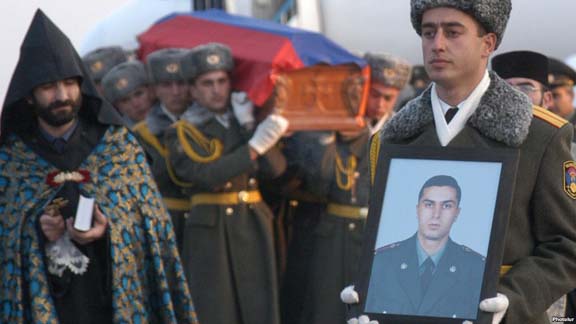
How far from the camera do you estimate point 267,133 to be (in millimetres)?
9547

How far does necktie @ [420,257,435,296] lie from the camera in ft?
15.1

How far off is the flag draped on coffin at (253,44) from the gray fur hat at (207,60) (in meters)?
0.14

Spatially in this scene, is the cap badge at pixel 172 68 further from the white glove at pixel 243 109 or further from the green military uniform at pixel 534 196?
the green military uniform at pixel 534 196

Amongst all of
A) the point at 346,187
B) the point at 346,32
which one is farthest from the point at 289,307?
the point at 346,32

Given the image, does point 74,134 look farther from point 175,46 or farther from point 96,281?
point 175,46

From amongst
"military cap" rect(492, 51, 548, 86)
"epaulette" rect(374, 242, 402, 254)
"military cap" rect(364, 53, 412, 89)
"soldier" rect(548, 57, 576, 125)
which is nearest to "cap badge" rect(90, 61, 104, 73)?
"military cap" rect(364, 53, 412, 89)

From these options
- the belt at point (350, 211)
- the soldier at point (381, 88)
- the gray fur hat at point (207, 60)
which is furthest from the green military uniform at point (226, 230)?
the soldier at point (381, 88)

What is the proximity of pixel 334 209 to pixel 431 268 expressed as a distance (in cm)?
555

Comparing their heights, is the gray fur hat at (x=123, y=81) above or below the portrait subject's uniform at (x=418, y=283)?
below

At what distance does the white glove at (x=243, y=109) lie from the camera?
377 inches

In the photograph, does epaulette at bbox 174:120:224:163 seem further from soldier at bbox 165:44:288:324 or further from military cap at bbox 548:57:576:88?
military cap at bbox 548:57:576:88

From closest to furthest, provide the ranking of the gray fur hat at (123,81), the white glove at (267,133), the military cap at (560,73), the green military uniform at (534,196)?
the green military uniform at (534,196) → the military cap at (560,73) → the white glove at (267,133) → the gray fur hat at (123,81)

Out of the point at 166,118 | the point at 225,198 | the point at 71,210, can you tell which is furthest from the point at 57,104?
the point at 166,118

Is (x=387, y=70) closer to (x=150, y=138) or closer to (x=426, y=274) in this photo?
(x=150, y=138)
